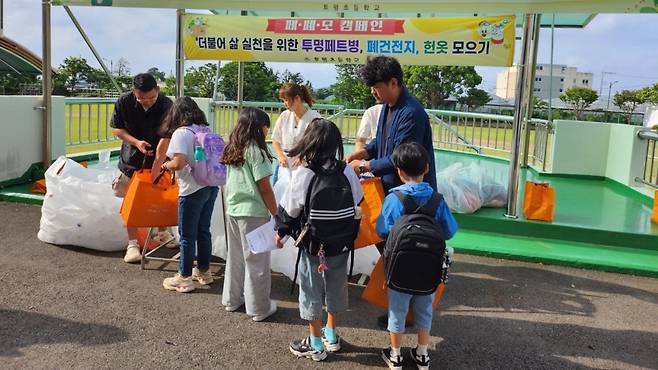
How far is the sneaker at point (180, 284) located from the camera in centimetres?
399

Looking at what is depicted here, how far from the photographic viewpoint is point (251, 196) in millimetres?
3434

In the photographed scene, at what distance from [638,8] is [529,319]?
338cm

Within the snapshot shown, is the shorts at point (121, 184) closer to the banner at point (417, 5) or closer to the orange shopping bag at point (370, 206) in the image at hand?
the orange shopping bag at point (370, 206)

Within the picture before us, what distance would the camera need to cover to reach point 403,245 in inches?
106

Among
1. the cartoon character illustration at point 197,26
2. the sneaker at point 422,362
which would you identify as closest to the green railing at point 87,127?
the cartoon character illustration at point 197,26

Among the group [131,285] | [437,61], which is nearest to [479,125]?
[437,61]

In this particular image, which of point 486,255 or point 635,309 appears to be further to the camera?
point 486,255

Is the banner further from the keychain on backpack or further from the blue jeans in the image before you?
the keychain on backpack

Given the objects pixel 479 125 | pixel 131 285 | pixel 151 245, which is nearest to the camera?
pixel 131 285

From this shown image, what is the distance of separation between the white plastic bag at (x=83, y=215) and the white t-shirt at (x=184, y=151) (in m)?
1.33

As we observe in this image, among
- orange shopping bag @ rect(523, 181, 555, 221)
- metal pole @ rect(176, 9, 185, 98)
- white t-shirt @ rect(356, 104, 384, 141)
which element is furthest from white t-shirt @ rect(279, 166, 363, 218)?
metal pole @ rect(176, 9, 185, 98)

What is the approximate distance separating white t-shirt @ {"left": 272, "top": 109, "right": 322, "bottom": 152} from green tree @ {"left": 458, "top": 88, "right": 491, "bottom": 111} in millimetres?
33982

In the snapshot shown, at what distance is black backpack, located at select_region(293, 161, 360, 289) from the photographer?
2854mm

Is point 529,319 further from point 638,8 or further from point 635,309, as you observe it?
point 638,8
